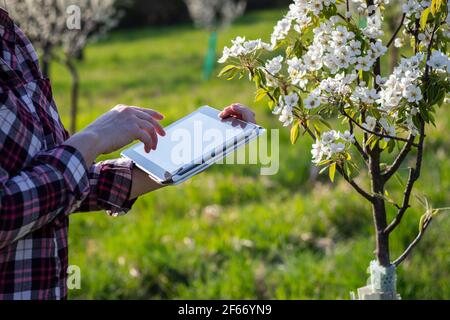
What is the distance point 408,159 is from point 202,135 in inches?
151

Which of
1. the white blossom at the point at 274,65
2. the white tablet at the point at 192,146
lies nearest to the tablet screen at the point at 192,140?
the white tablet at the point at 192,146

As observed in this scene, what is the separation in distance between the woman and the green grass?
72.8 inches

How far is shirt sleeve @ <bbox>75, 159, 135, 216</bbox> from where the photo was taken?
1.87 m

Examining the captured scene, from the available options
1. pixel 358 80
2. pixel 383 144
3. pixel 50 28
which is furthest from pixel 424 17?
pixel 50 28

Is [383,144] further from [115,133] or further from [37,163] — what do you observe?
[37,163]

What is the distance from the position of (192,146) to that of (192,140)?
5cm

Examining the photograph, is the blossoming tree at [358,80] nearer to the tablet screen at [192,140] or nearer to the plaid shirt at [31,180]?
the tablet screen at [192,140]

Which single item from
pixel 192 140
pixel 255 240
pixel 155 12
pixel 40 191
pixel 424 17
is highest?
pixel 155 12

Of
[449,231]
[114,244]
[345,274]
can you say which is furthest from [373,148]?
[114,244]

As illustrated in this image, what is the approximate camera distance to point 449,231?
3742mm

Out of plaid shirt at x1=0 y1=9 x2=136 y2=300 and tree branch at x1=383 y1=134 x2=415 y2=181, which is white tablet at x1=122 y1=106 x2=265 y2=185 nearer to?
plaid shirt at x1=0 y1=9 x2=136 y2=300

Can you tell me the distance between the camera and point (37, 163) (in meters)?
1.47

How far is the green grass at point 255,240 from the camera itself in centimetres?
341

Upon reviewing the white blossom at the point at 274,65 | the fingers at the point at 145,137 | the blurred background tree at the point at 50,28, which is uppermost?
the blurred background tree at the point at 50,28
